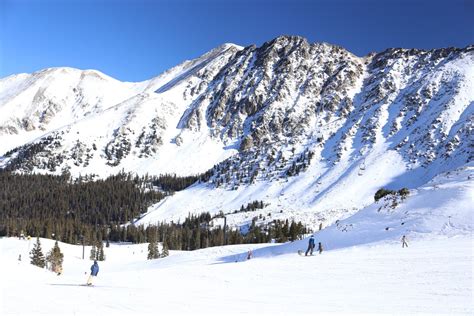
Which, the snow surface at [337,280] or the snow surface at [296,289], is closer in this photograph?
the snow surface at [296,289]

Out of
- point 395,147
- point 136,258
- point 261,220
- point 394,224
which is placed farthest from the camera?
point 395,147

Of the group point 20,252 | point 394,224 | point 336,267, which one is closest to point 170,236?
point 20,252

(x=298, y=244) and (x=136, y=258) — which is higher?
(x=298, y=244)

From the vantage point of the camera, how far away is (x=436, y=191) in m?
54.8

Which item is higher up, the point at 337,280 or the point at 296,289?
the point at 337,280

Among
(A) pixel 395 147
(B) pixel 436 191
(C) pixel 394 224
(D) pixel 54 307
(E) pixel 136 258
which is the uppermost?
(A) pixel 395 147

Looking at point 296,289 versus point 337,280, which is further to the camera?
point 337,280

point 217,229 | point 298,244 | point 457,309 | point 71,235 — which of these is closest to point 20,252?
point 71,235

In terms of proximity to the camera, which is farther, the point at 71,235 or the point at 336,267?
the point at 71,235

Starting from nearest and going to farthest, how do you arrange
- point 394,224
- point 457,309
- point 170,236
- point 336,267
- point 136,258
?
point 457,309, point 336,267, point 394,224, point 136,258, point 170,236

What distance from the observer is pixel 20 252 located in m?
110

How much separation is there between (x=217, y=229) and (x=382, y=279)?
4508 inches

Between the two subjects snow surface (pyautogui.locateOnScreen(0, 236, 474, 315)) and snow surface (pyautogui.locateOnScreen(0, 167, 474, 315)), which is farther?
snow surface (pyautogui.locateOnScreen(0, 167, 474, 315))

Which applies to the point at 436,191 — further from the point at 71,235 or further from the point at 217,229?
the point at 71,235
